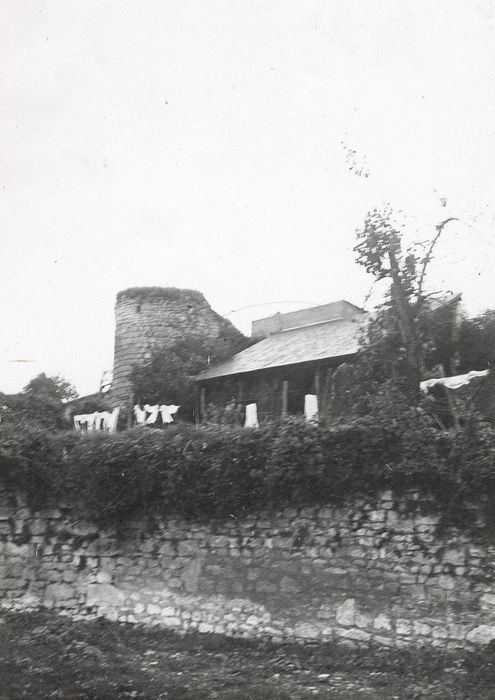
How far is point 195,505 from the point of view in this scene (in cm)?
1017

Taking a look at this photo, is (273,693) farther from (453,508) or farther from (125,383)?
(125,383)

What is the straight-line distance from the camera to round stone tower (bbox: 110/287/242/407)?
73.0ft

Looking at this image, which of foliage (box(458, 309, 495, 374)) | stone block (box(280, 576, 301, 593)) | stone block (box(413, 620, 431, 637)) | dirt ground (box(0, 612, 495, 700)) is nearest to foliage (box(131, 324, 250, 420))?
foliage (box(458, 309, 495, 374))

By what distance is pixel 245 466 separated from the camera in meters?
9.92

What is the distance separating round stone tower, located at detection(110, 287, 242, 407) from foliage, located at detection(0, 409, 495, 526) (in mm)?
10214

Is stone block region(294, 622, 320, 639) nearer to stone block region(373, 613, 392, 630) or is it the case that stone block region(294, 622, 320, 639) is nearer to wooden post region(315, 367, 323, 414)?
stone block region(373, 613, 392, 630)

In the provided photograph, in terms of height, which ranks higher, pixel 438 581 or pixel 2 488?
pixel 2 488

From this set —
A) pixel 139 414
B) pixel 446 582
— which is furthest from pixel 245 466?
pixel 139 414

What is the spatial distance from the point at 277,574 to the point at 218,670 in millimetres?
1709

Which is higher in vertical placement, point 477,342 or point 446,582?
point 477,342

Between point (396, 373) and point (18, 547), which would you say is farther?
point (396, 373)

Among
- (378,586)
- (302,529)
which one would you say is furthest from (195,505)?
(378,586)

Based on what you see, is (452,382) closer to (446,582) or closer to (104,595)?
(446,582)

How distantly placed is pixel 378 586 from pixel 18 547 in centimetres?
637
